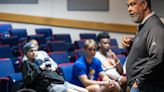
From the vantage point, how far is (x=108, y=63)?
4926 mm

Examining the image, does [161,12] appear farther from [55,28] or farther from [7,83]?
[7,83]

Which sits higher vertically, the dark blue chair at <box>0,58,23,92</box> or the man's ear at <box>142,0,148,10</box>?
the man's ear at <box>142,0,148,10</box>

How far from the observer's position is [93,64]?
181 inches

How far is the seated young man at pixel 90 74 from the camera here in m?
4.39

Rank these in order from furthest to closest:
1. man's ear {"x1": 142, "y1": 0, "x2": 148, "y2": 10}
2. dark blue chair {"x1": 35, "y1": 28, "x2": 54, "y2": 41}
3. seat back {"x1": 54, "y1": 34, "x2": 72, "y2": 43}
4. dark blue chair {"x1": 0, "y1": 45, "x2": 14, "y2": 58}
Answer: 1. dark blue chair {"x1": 35, "y1": 28, "x2": 54, "y2": 41}
2. seat back {"x1": 54, "y1": 34, "x2": 72, "y2": 43}
3. dark blue chair {"x1": 0, "y1": 45, "x2": 14, "y2": 58}
4. man's ear {"x1": 142, "y1": 0, "x2": 148, "y2": 10}

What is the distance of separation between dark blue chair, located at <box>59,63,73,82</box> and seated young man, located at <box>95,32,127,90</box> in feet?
1.78

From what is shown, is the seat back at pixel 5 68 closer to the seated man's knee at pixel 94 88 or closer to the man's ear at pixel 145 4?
the seated man's knee at pixel 94 88

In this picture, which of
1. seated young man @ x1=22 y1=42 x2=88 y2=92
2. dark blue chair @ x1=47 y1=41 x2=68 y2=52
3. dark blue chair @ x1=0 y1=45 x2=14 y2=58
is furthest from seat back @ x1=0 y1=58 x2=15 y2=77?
dark blue chair @ x1=47 y1=41 x2=68 y2=52

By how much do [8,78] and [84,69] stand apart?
3.37 ft

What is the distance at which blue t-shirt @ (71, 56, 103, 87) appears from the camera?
443 cm

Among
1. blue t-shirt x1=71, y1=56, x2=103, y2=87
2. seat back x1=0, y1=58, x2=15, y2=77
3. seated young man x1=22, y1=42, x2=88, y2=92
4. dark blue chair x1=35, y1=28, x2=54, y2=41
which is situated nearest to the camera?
seated young man x1=22, y1=42, x2=88, y2=92

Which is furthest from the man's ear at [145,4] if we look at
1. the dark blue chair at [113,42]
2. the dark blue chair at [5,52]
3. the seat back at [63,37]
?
the seat back at [63,37]

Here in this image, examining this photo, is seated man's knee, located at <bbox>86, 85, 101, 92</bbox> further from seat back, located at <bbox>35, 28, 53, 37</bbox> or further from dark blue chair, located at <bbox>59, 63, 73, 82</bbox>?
seat back, located at <bbox>35, 28, 53, 37</bbox>

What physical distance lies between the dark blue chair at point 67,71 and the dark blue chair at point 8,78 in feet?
1.99
